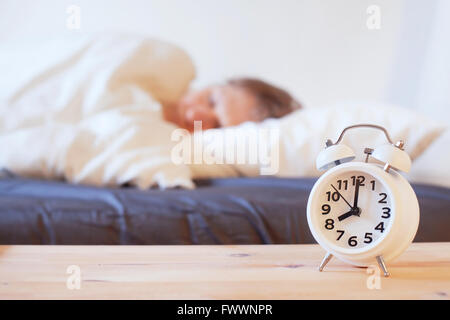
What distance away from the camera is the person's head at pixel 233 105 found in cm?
186

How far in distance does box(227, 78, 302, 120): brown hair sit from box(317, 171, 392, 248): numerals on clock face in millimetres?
1281

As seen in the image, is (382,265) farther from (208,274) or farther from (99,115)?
(99,115)

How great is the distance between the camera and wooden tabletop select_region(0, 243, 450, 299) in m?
0.47

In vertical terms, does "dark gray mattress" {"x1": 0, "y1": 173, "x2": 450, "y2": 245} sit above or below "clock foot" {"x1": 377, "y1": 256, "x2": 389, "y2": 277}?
below

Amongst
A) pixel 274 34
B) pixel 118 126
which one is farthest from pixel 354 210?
pixel 274 34

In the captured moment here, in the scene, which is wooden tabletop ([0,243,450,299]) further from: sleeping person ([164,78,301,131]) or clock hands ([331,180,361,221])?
sleeping person ([164,78,301,131])

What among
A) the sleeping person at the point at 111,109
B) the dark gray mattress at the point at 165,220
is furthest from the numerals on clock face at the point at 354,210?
the sleeping person at the point at 111,109

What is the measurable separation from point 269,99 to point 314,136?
2.10 ft

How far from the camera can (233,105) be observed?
1896 mm

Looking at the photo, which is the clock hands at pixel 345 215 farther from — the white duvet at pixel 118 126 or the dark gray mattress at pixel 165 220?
the white duvet at pixel 118 126

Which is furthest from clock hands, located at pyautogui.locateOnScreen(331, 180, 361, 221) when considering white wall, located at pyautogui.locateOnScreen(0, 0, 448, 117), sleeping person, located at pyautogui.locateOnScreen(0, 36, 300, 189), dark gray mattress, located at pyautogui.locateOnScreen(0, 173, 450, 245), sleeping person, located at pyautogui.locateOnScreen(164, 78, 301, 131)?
white wall, located at pyautogui.locateOnScreen(0, 0, 448, 117)

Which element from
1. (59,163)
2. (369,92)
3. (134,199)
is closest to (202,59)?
(369,92)

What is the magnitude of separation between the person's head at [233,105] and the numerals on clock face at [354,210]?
50.4 inches

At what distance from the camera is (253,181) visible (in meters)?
1.21
